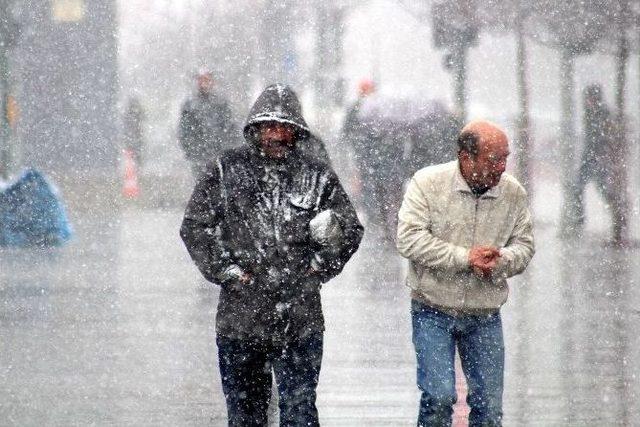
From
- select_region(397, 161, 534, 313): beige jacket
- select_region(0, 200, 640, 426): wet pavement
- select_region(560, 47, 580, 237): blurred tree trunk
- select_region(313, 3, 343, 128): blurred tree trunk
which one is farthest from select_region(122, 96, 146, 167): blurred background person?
select_region(397, 161, 534, 313): beige jacket

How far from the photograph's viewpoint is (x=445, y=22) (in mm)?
22594

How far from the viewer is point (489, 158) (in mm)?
5945

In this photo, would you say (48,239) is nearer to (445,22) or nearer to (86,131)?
(445,22)

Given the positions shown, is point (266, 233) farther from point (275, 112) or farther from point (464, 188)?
point (464, 188)

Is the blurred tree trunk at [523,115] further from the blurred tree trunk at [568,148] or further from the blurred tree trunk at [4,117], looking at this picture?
the blurred tree trunk at [4,117]

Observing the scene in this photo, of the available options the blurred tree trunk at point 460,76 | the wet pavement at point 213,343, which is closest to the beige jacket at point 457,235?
the wet pavement at point 213,343

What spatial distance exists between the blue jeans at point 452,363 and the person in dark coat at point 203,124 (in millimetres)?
11010

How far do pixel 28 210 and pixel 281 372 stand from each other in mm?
10171

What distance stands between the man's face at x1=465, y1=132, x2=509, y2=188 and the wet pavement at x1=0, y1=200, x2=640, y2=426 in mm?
1797

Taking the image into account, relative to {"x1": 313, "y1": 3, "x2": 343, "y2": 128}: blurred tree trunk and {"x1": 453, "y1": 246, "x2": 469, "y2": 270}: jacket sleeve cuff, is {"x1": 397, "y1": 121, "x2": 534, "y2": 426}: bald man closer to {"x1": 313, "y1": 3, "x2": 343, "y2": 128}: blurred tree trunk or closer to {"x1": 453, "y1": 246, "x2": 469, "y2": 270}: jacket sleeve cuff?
{"x1": 453, "y1": 246, "x2": 469, "y2": 270}: jacket sleeve cuff

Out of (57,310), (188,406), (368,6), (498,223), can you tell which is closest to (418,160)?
(57,310)

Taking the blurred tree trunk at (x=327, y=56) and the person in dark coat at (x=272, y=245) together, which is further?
the blurred tree trunk at (x=327, y=56)

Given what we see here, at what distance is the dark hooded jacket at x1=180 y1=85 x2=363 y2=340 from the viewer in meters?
5.87

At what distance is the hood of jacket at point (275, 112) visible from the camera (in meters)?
5.86
